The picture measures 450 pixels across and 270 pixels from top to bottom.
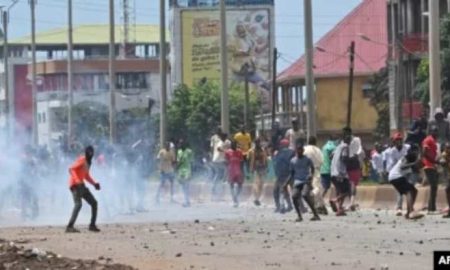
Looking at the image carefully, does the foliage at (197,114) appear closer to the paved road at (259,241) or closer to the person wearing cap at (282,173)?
the person wearing cap at (282,173)

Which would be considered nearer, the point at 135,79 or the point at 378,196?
the point at 378,196

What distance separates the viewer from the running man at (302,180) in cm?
2612

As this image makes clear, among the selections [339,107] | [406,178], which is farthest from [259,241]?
[339,107]

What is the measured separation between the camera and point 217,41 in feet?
411

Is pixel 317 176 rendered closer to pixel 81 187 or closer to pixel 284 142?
pixel 284 142

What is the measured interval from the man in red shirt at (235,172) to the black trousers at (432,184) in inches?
340

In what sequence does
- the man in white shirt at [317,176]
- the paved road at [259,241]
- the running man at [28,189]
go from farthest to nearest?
1. the running man at [28,189]
2. the man in white shirt at [317,176]
3. the paved road at [259,241]

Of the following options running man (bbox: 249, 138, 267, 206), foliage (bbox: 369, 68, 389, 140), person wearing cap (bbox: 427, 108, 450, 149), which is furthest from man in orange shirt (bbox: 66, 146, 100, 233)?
foliage (bbox: 369, 68, 389, 140)

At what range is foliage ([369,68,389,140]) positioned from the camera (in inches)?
3063

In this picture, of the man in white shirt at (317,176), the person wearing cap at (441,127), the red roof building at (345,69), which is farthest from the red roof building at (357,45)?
the man in white shirt at (317,176)

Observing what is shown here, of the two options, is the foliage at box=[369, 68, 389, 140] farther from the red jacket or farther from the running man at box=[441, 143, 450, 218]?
the red jacket

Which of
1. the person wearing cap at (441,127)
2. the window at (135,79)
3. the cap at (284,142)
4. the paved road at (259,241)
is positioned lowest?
the paved road at (259,241)

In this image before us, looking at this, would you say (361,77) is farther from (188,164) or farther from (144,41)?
(144,41)

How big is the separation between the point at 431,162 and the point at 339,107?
63.8 metres
